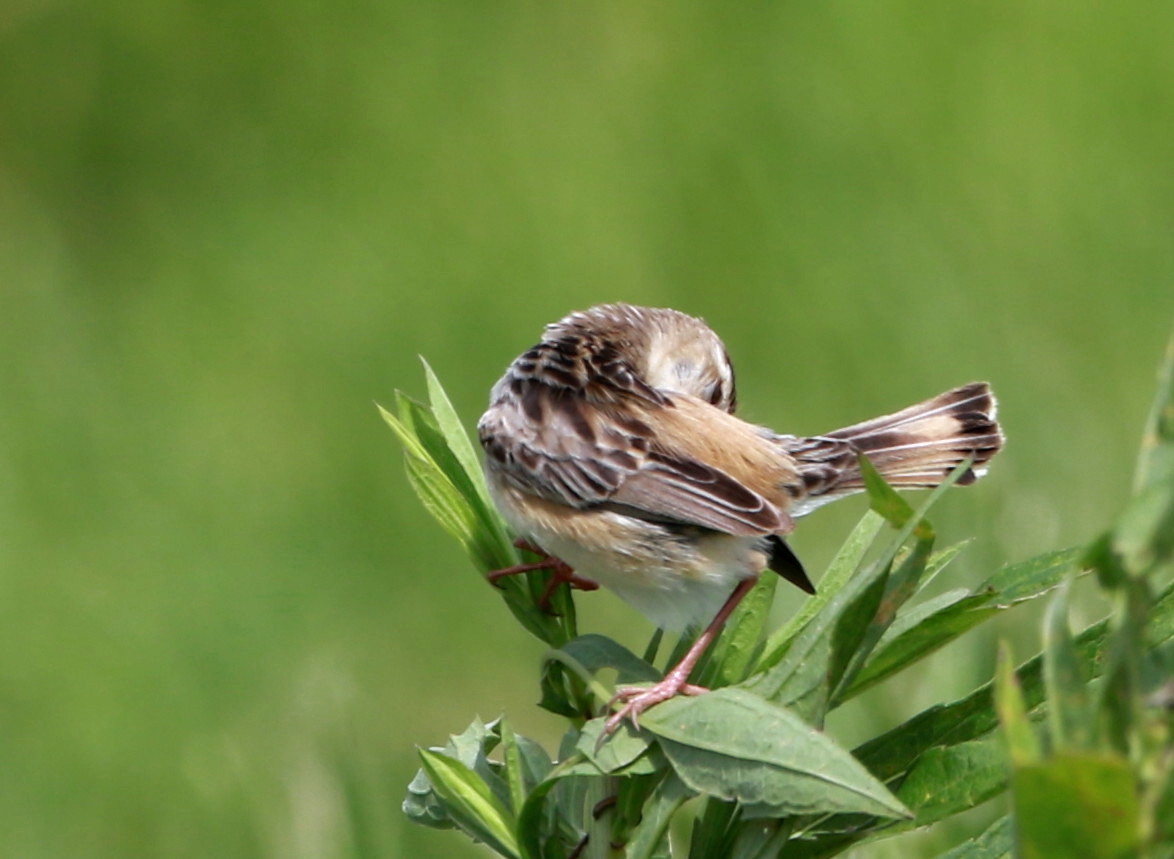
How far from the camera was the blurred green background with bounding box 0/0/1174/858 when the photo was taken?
6598 millimetres

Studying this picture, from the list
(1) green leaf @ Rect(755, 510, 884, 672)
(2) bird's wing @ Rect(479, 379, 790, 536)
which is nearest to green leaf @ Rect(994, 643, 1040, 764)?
(1) green leaf @ Rect(755, 510, 884, 672)

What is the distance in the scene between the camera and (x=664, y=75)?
8.84 m

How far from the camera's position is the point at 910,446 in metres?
3.23

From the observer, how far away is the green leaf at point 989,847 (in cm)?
128

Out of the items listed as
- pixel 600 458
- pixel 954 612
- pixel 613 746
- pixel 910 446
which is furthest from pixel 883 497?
pixel 600 458

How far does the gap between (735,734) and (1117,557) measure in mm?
541

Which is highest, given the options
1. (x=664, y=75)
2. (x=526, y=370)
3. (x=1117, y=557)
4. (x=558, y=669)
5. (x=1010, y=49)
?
(x=664, y=75)

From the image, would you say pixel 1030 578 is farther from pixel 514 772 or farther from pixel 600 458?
pixel 600 458

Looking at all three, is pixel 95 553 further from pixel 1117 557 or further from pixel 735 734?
pixel 1117 557

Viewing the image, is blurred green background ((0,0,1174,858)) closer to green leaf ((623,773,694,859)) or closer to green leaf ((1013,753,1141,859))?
green leaf ((623,773,694,859))

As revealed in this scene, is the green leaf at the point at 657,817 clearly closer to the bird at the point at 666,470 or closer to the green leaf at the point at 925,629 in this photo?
the green leaf at the point at 925,629

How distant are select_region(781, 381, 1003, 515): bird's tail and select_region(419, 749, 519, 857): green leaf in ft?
5.69

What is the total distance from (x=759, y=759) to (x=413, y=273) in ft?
22.8

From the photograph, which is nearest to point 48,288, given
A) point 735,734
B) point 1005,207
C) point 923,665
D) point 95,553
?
point 95,553
